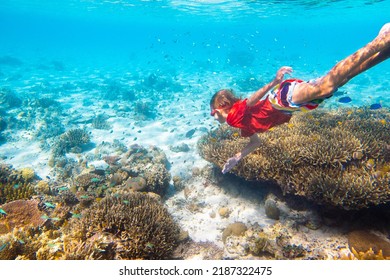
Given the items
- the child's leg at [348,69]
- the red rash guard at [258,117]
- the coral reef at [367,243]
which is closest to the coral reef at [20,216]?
the red rash guard at [258,117]

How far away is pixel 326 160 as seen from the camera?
228 inches

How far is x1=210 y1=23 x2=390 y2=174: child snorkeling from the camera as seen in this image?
11.2 ft

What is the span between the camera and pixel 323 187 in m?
5.23

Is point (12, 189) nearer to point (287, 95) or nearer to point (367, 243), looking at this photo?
point (287, 95)

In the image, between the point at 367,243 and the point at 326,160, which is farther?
the point at 326,160

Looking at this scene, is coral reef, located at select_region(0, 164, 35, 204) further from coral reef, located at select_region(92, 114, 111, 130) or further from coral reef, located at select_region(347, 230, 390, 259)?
coral reef, located at select_region(347, 230, 390, 259)

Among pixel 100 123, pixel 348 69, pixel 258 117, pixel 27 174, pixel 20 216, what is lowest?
pixel 100 123

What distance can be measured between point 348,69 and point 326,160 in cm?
292

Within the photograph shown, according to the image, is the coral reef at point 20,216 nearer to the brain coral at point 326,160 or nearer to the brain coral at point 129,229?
the brain coral at point 129,229

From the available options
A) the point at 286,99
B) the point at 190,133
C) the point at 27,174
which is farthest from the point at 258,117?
the point at 27,174

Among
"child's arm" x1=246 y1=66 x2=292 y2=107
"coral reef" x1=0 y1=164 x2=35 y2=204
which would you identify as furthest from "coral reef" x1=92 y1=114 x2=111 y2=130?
"child's arm" x1=246 y1=66 x2=292 y2=107

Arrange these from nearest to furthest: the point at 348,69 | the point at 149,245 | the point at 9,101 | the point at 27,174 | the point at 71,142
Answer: the point at 348,69, the point at 149,245, the point at 27,174, the point at 71,142, the point at 9,101

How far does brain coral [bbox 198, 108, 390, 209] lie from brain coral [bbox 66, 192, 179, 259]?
265 cm

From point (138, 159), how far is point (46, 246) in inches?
245
